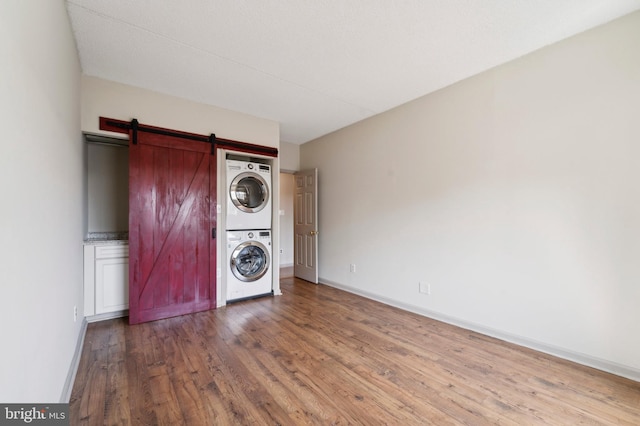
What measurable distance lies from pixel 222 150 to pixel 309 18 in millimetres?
2068

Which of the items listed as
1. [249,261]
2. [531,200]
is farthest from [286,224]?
[531,200]

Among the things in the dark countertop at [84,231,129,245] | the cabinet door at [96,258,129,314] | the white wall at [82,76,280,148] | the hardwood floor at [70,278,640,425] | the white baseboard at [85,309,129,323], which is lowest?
the hardwood floor at [70,278,640,425]

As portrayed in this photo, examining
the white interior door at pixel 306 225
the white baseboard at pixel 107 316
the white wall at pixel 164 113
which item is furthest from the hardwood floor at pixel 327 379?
the white wall at pixel 164 113

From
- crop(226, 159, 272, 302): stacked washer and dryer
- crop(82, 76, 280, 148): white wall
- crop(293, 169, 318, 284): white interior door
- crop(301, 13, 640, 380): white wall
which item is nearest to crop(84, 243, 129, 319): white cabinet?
crop(226, 159, 272, 302): stacked washer and dryer

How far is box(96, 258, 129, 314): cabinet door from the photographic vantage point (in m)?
3.00

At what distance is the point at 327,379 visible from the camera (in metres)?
1.99

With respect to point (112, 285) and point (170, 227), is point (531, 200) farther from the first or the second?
point (112, 285)

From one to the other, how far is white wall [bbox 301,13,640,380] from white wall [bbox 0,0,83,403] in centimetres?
328

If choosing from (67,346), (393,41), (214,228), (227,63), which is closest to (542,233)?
(393,41)

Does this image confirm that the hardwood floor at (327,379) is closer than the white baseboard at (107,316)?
Yes

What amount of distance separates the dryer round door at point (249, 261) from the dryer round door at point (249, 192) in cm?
52

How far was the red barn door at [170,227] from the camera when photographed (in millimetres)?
3021

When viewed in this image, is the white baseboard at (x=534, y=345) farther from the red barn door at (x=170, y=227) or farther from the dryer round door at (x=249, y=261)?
the red barn door at (x=170, y=227)

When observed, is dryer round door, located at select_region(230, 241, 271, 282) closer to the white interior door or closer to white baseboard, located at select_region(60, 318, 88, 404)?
the white interior door
